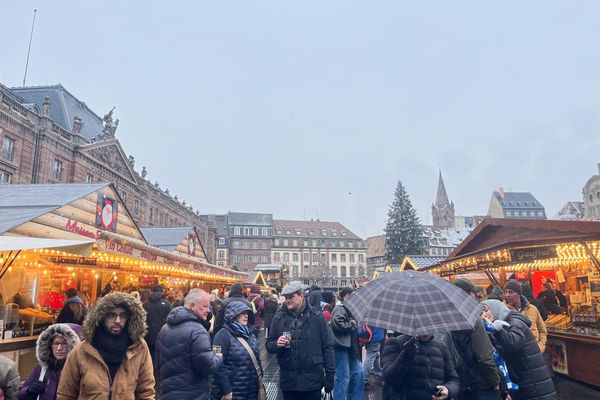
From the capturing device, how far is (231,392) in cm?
418

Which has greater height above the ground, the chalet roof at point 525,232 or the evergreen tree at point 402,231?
the evergreen tree at point 402,231

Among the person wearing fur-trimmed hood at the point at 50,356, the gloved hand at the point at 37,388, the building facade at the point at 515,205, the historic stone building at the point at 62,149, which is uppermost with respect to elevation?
the building facade at the point at 515,205

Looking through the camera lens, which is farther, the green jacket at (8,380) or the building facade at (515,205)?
A: the building facade at (515,205)

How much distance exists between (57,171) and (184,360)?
87.6 ft

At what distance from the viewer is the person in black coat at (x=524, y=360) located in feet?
12.7

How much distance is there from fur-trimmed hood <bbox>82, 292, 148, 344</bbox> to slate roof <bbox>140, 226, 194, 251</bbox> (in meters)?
16.4

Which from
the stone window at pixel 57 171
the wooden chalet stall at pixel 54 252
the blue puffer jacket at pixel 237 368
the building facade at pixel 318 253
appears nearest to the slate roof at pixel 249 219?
the building facade at pixel 318 253

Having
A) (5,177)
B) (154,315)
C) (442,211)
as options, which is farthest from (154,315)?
(442,211)

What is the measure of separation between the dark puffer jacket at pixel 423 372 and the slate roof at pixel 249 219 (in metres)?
82.5

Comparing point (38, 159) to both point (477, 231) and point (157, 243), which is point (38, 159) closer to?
point (157, 243)

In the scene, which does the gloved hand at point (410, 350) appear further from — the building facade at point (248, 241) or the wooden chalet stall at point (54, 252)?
the building facade at point (248, 241)

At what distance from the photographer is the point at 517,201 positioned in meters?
94.1

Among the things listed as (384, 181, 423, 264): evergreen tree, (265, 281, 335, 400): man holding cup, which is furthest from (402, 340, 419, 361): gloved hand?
(384, 181, 423, 264): evergreen tree

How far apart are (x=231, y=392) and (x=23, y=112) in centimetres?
2542
